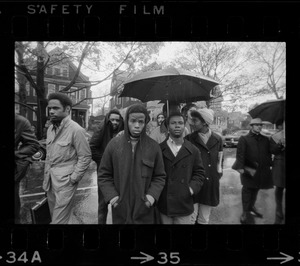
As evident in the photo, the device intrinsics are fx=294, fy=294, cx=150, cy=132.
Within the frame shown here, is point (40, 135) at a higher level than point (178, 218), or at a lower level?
higher

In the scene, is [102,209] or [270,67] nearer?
[270,67]

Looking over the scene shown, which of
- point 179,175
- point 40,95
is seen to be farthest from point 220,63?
point 40,95

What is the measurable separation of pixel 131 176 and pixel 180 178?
0.57 meters

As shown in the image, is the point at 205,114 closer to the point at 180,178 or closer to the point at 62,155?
the point at 180,178

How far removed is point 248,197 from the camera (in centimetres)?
339

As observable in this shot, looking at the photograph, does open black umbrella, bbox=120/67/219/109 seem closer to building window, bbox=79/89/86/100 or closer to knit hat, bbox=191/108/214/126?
knit hat, bbox=191/108/214/126

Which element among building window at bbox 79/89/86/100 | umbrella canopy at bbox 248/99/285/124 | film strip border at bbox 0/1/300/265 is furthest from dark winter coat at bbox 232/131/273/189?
building window at bbox 79/89/86/100

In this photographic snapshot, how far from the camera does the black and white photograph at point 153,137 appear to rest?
3340 millimetres
